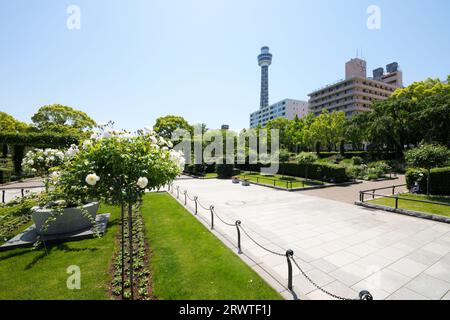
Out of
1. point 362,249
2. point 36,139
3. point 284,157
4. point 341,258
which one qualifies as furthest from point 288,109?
point 341,258

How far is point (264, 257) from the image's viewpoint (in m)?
6.03

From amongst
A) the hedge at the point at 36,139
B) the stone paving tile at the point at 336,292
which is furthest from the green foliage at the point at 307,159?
the hedge at the point at 36,139

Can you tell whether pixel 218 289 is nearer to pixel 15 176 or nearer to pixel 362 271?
pixel 362 271

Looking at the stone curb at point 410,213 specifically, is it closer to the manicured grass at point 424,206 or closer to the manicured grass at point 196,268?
the manicured grass at point 424,206

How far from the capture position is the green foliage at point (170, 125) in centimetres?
5091

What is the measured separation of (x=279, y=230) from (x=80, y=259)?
265 inches

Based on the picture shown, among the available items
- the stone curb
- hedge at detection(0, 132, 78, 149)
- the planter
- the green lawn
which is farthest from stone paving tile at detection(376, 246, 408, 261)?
hedge at detection(0, 132, 78, 149)

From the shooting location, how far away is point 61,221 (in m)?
7.40

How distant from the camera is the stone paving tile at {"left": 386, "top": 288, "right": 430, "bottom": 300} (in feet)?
14.0

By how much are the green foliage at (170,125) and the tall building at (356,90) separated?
49795 millimetres

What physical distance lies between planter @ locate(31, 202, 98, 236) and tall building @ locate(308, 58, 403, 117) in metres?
76.1

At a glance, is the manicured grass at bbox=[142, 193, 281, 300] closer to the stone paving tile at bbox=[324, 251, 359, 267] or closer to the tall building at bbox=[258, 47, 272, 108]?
the stone paving tile at bbox=[324, 251, 359, 267]
